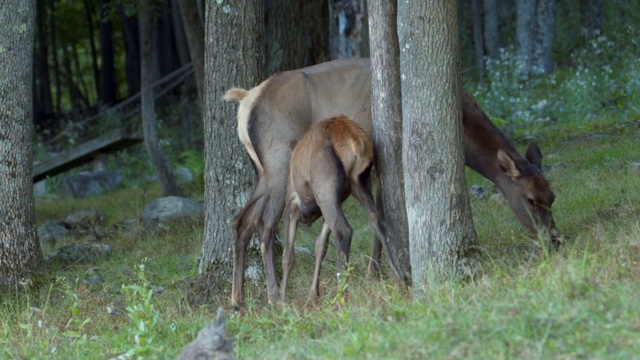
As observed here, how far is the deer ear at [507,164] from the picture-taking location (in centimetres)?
923

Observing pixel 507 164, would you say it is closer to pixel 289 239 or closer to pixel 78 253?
pixel 289 239

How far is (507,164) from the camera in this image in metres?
9.28

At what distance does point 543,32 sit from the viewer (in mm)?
21938

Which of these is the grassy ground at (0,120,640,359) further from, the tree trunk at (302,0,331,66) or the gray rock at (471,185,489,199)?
the tree trunk at (302,0,331,66)

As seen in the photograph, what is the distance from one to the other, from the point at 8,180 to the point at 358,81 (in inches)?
132

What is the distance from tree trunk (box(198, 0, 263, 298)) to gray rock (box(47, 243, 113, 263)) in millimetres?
2214

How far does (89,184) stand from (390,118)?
10783mm

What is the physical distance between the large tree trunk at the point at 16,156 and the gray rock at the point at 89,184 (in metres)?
8.02

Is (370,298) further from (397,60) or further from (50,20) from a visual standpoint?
(50,20)

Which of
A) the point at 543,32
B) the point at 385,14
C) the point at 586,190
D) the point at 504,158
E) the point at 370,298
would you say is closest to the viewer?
the point at 370,298

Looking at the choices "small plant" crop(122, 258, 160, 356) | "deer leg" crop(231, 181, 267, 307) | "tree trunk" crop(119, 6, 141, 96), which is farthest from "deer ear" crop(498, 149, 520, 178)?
"tree trunk" crop(119, 6, 141, 96)

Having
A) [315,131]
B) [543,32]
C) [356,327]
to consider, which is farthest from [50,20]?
[356,327]

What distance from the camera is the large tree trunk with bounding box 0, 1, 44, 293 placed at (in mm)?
9500

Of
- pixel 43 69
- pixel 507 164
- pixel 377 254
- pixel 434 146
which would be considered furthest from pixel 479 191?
pixel 43 69
